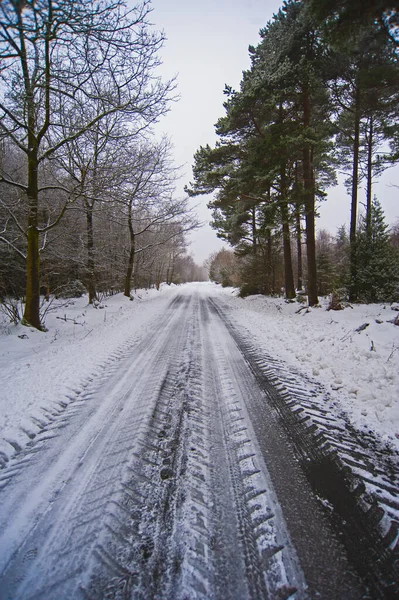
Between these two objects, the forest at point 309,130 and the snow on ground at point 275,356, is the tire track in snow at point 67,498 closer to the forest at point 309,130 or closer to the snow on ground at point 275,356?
the snow on ground at point 275,356

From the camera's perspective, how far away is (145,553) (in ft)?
4.92

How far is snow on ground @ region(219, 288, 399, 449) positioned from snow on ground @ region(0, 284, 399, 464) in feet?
0.04

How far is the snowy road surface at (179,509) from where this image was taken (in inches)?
53.2

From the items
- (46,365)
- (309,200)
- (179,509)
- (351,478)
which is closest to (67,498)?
(179,509)

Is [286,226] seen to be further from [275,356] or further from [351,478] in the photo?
[351,478]

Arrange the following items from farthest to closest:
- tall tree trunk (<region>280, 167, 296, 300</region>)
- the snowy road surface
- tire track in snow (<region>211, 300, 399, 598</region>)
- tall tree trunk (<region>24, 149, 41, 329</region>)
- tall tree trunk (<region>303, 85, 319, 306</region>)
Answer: tall tree trunk (<region>280, 167, 296, 300</region>) < tall tree trunk (<region>303, 85, 319, 306</region>) < tall tree trunk (<region>24, 149, 41, 329</region>) < tire track in snow (<region>211, 300, 399, 598</region>) < the snowy road surface

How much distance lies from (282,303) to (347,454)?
996 cm

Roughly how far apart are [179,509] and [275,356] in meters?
3.80

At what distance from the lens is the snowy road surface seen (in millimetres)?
1353

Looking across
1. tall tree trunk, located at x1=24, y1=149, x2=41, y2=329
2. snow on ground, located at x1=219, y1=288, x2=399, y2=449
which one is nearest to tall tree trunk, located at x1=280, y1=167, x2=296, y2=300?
snow on ground, located at x1=219, y1=288, x2=399, y2=449

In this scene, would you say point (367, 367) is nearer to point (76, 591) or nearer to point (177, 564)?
point (177, 564)

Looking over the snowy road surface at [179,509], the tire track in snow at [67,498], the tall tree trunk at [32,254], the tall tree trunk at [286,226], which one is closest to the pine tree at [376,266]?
the tall tree trunk at [286,226]

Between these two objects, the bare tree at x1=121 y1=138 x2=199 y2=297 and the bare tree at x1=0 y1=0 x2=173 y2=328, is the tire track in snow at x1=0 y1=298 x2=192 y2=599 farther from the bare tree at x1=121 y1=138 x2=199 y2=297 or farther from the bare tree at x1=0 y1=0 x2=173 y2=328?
the bare tree at x1=121 y1=138 x2=199 y2=297

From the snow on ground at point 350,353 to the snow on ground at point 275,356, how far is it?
0.01 metres
